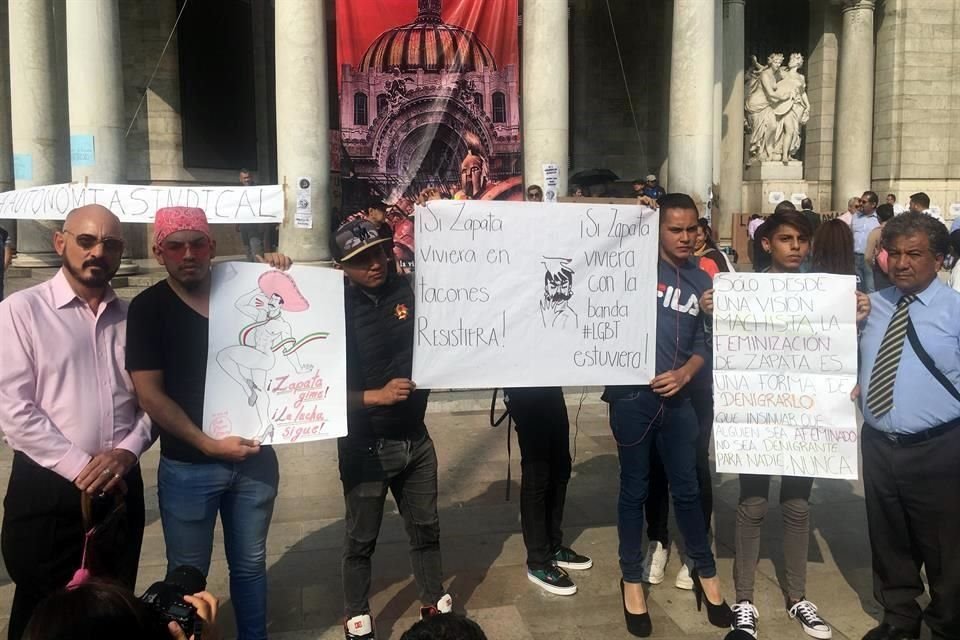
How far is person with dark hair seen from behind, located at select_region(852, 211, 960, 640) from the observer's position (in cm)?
353

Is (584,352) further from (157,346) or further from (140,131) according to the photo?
(140,131)

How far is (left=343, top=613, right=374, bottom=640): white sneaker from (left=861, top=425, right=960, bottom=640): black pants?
2.44 meters

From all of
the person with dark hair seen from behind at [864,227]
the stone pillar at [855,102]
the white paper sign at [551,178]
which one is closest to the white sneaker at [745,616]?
the white paper sign at [551,178]

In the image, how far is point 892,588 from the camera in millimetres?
3775

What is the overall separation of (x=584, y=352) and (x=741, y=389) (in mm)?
813

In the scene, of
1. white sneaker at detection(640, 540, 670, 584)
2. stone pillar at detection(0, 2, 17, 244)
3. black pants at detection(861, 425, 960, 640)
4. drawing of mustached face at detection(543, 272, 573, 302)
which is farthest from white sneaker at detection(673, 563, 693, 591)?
stone pillar at detection(0, 2, 17, 244)

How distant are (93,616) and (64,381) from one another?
192 centimetres

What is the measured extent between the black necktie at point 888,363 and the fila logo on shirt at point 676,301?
35.3 inches

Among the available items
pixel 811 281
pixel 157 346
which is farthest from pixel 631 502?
pixel 157 346

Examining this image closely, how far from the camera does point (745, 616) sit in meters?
3.91

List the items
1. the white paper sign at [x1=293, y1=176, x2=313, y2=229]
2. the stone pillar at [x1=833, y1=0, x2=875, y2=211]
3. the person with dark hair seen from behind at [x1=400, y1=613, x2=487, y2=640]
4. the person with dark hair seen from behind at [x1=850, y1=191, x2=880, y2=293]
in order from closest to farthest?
the person with dark hair seen from behind at [x1=400, y1=613, x2=487, y2=640]
the white paper sign at [x1=293, y1=176, x2=313, y2=229]
the person with dark hair seen from behind at [x1=850, y1=191, x2=880, y2=293]
the stone pillar at [x1=833, y1=0, x2=875, y2=211]

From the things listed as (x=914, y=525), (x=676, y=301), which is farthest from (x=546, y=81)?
(x=914, y=525)

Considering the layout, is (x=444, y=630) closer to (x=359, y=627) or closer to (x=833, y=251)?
(x=359, y=627)

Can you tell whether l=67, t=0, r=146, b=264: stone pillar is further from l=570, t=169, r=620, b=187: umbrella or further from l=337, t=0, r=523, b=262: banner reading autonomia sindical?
l=570, t=169, r=620, b=187: umbrella
